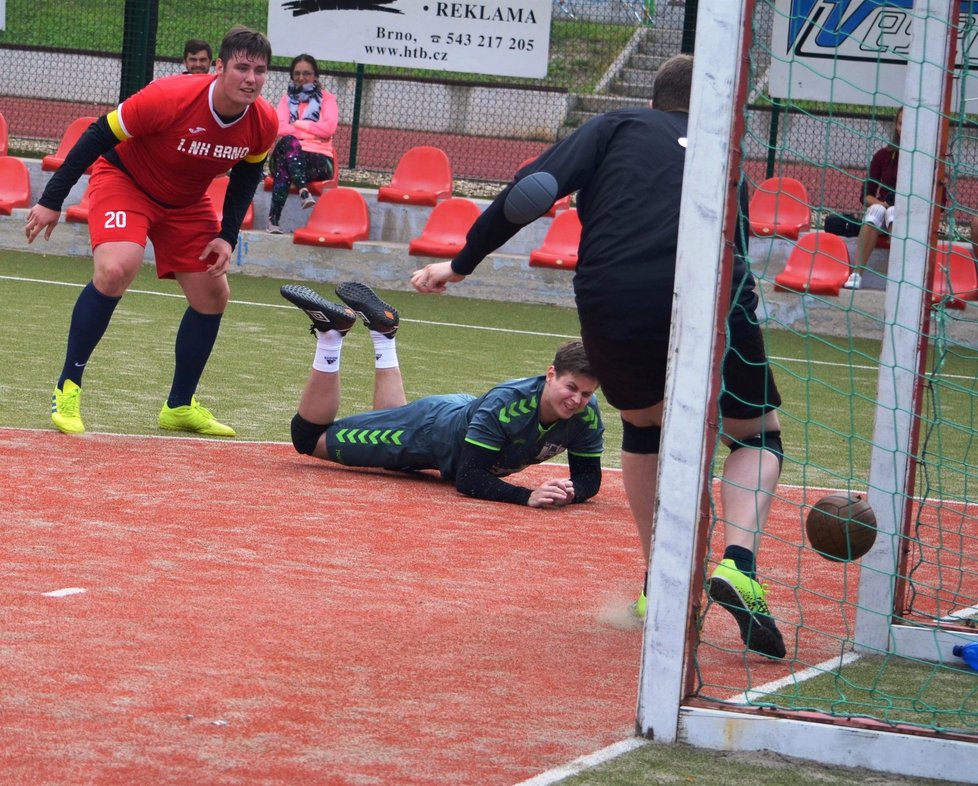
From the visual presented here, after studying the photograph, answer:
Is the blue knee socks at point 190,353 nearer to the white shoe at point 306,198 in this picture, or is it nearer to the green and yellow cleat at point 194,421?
the green and yellow cleat at point 194,421

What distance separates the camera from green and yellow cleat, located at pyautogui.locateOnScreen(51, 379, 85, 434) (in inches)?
270

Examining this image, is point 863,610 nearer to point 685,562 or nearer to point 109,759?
point 685,562

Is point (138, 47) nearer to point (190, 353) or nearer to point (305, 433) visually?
point (190, 353)

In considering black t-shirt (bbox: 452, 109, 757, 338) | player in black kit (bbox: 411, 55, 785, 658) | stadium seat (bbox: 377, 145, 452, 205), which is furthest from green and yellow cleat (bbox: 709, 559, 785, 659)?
stadium seat (bbox: 377, 145, 452, 205)

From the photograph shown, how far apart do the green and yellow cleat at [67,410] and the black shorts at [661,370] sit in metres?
3.41

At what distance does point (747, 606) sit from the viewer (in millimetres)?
3930

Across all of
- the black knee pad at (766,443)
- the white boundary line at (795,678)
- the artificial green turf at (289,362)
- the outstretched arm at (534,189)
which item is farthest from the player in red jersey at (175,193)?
the white boundary line at (795,678)

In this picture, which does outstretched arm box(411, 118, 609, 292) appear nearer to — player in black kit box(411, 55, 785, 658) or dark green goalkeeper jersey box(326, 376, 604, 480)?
player in black kit box(411, 55, 785, 658)

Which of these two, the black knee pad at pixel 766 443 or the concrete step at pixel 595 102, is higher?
the concrete step at pixel 595 102

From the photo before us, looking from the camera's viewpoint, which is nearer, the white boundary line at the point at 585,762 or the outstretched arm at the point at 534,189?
the white boundary line at the point at 585,762

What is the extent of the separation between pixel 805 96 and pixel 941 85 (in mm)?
10036

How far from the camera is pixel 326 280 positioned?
14.9m

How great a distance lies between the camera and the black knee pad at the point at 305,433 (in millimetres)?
6609

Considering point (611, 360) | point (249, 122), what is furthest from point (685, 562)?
point (249, 122)
